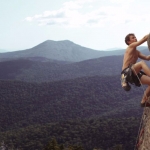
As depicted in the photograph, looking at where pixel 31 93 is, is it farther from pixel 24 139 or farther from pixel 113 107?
pixel 24 139

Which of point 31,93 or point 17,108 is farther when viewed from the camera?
point 31,93

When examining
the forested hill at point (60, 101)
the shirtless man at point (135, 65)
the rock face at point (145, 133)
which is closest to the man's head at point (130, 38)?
the shirtless man at point (135, 65)

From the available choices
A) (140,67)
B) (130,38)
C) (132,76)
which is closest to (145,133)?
(132,76)

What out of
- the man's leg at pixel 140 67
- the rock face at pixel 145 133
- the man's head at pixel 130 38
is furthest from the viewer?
the man's head at pixel 130 38

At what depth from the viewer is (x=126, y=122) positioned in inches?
3944

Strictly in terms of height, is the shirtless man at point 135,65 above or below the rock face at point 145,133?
above

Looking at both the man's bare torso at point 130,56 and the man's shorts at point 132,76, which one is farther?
the man's bare torso at point 130,56

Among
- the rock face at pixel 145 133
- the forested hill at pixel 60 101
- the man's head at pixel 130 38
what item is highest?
the man's head at pixel 130 38

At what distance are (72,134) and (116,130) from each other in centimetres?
1639

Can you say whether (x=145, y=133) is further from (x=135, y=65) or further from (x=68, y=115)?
(x=68, y=115)

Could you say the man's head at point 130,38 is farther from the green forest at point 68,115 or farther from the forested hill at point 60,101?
the forested hill at point 60,101

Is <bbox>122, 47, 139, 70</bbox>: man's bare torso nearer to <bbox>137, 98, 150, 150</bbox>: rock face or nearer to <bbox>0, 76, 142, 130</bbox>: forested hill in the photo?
<bbox>137, 98, 150, 150</bbox>: rock face

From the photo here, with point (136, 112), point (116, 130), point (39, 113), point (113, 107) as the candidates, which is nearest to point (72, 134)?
point (116, 130)

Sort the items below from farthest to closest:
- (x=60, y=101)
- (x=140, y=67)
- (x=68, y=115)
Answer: (x=60, y=101)
(x=68, y=115)
(x=140, y=67)
